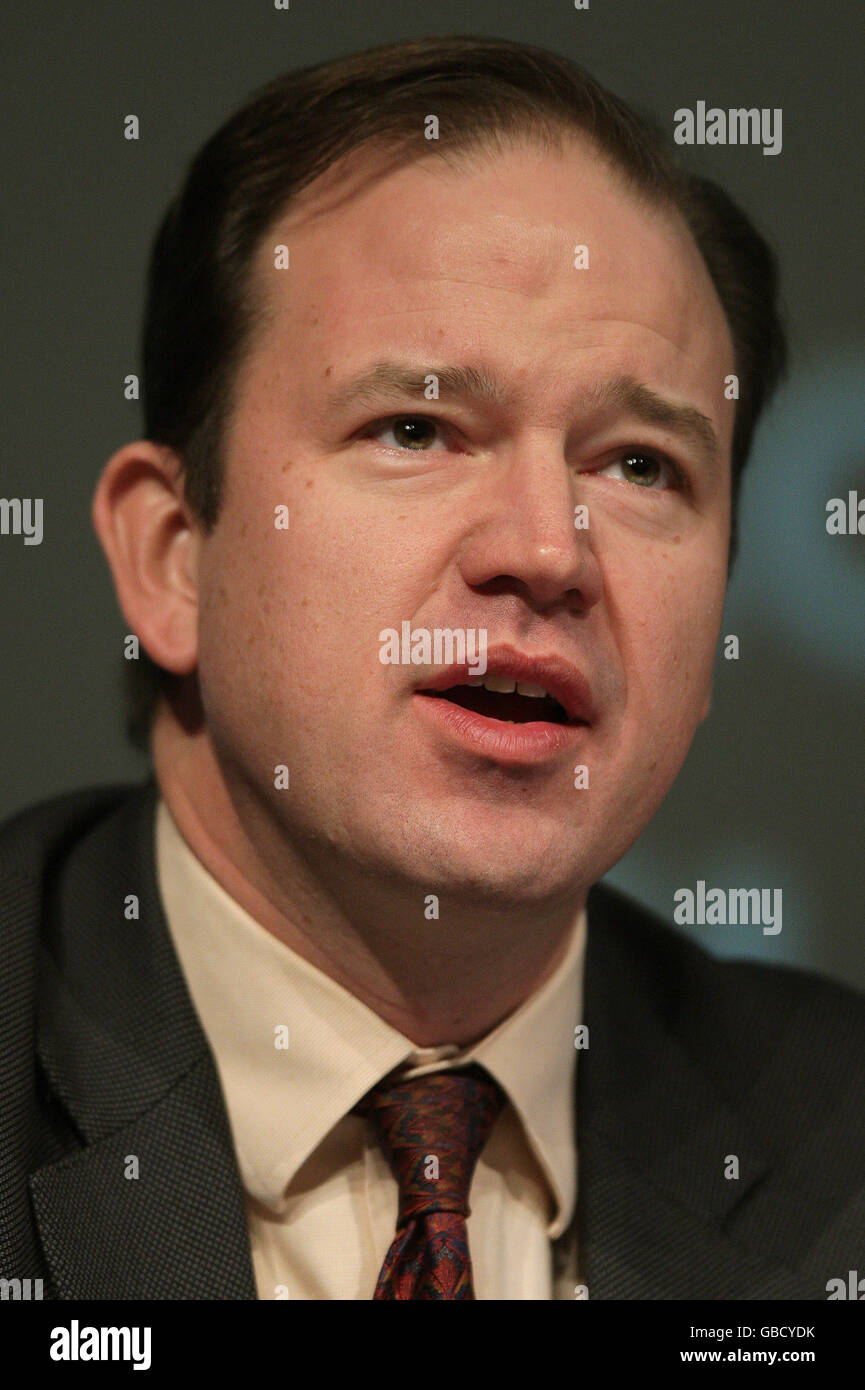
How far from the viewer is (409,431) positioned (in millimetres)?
1691

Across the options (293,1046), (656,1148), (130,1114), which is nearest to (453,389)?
(293,1046)

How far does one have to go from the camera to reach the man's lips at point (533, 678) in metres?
1.59

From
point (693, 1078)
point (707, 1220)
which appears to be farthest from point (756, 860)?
point (707, 1220)

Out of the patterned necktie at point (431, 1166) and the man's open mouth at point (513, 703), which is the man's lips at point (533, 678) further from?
the patterned necktie at point (431, 1166)

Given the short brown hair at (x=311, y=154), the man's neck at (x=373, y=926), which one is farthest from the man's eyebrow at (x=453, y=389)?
the man's neck at (x=373, y=926)

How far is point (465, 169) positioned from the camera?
1724 millimetres

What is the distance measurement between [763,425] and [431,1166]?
1.20m

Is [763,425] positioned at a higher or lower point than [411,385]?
higher

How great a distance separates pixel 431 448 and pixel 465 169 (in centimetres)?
32

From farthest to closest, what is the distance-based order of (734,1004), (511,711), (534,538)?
(734,1004) → (511,711) → (534,538)

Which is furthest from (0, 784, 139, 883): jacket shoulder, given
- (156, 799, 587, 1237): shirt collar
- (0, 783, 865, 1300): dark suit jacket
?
(156, 799, 587, 1237): shirt collar

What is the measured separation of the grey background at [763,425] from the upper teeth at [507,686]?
2.40 feet

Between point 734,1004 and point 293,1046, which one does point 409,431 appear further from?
point 734,1004

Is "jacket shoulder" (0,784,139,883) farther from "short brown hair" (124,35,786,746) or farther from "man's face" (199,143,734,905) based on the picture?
"man's face" (199,143,734,905)
